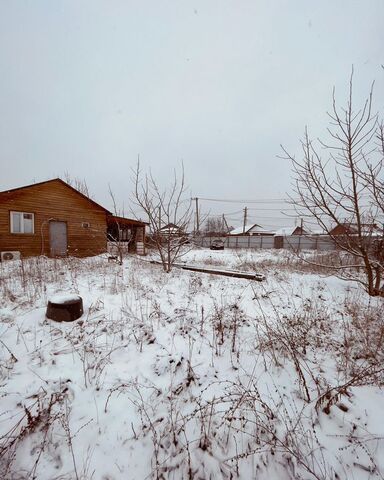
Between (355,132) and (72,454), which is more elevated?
(355,132)

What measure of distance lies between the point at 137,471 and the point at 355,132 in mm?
5784

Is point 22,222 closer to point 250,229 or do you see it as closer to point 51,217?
point 51,217

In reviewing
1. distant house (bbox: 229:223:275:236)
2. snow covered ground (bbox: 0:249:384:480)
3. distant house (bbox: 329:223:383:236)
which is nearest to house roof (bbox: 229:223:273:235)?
distant house (bbox: 229:223:275:236)

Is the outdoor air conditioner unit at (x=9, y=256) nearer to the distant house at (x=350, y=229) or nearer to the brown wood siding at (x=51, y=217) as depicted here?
the brown wood siding at (x=51, y=217)

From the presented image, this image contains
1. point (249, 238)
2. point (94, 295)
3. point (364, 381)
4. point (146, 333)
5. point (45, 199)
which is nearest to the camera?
point (364, 381)

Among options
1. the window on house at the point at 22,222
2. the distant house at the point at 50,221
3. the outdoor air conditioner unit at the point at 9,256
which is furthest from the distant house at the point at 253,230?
the outdoor air conditioner unit at the point at 9,256

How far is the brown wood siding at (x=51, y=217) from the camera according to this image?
460 inches

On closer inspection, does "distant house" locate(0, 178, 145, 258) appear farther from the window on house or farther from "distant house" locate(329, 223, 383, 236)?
"distant house" locate(329, 223, 383, 236)

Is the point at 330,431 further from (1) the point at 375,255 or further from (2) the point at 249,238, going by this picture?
(2) the point at 249,238

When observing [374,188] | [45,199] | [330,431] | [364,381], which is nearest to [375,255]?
[374,188]

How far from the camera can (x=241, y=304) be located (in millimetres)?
4727

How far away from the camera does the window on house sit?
11945 millimetres

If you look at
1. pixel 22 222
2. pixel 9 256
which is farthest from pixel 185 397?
pixel 22 222

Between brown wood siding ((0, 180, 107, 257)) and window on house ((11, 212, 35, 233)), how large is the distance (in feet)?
0.62
